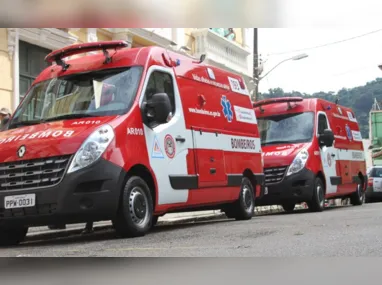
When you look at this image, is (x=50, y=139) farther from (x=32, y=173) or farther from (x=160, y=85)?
(x=160, y=85)

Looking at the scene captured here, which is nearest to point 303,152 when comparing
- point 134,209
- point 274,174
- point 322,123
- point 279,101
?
point 274,174

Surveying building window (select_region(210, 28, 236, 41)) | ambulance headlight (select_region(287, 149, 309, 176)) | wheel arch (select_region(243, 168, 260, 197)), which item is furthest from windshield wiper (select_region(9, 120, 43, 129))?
building window (select_region(210, 28, 236, 41))

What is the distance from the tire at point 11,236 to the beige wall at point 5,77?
652 centimetres

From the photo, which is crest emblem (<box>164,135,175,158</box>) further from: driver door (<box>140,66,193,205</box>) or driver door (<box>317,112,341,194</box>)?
driver door (<box>317,112,341,194</box>)

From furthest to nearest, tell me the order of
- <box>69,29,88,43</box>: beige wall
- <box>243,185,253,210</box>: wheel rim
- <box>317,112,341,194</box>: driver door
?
1. <box>69,29,88,43</box>: beige wall
2. <box>317,112,341,194</box>: driver door
3. <box>243,185,253,210</box>: wheel rim

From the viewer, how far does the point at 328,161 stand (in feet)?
44.5

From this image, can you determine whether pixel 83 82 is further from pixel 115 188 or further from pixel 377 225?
pixel 377 225

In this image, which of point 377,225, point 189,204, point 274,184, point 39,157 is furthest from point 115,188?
point 274,184

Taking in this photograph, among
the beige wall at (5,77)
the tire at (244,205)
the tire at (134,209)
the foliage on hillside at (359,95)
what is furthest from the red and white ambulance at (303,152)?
the foliage on hillside at (359,95)

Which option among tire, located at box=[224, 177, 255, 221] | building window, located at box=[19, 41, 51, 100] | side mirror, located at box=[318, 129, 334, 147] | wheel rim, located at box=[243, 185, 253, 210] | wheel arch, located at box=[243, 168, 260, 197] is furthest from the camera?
building window, located at box=[19, 41, 51, 100]

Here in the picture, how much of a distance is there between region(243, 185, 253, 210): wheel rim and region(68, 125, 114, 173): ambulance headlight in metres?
4.29

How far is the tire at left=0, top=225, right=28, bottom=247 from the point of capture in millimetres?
7480

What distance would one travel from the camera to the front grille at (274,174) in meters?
12.2

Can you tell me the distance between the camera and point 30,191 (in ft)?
21.5
